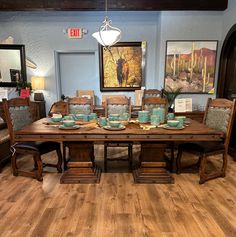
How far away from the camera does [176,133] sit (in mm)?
2365

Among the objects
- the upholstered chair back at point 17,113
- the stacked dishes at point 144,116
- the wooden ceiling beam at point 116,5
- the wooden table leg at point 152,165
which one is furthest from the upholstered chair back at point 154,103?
the wooden ceiling beam at point 116,5

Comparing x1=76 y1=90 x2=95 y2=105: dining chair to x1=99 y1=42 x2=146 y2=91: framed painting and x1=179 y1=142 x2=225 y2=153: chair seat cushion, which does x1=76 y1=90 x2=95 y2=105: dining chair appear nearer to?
x1=99 y1=42 x2=146 y2=91: framed painting

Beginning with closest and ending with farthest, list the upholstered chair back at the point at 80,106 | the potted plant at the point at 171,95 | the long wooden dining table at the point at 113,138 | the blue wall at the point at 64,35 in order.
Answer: the long wooden dining table at the point at 113,138, the upholstered chair back at the point at 80,106, the potted plant at the point at 171,95, the blue wall at the point at 64,35

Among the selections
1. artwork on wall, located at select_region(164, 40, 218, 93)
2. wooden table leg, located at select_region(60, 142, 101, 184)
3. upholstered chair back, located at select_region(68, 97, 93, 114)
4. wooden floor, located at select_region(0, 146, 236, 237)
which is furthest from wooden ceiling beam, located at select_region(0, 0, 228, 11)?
wooden floor, located at select_region(0, 146, 236, 237)

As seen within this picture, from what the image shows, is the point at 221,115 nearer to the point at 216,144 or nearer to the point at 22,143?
the point at 216,144

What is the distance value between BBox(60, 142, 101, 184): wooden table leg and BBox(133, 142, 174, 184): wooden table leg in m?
0.63

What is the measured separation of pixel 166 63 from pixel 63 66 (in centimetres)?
243

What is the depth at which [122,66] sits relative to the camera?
4.82 meters

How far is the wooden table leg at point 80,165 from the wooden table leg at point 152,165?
24.7 inches

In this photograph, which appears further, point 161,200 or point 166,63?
point 166,63

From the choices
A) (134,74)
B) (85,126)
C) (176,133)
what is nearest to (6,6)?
(134,74)

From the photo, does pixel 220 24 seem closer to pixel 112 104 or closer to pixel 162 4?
pixel 162 4

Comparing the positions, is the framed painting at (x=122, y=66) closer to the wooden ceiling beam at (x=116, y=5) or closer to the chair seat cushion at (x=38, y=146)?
the wooden ceiling beam at (x=116, y=5)

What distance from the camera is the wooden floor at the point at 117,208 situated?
6.40ft
